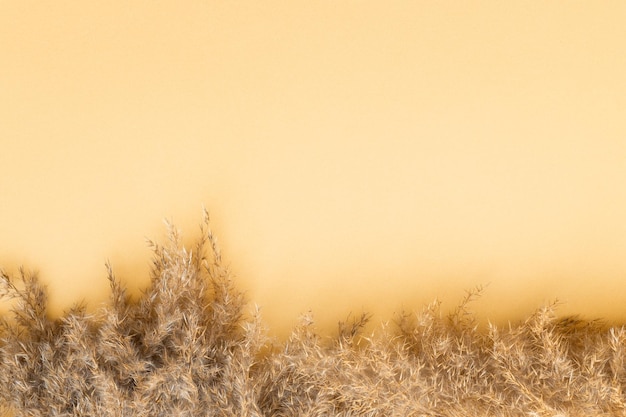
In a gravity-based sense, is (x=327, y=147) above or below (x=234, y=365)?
above

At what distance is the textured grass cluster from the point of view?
4.07 feet

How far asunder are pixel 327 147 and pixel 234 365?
1.97 feet

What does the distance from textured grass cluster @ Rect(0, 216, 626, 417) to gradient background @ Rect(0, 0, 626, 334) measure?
0.32 feet

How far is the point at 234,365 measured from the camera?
4.14 ft

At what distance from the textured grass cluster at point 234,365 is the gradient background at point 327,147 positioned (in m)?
0.10

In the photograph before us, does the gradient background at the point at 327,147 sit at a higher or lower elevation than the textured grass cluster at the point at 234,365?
higher

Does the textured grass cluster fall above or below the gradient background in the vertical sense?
below

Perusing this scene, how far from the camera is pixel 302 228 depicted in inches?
53.8

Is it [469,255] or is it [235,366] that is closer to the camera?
[235,366]

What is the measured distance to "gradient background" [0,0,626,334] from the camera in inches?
49.9

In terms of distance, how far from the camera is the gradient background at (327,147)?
4.16ft

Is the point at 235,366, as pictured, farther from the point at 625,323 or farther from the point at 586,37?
the point at 586,37

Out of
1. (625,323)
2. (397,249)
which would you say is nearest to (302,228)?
(397,249)

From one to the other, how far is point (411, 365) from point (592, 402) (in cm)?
44
